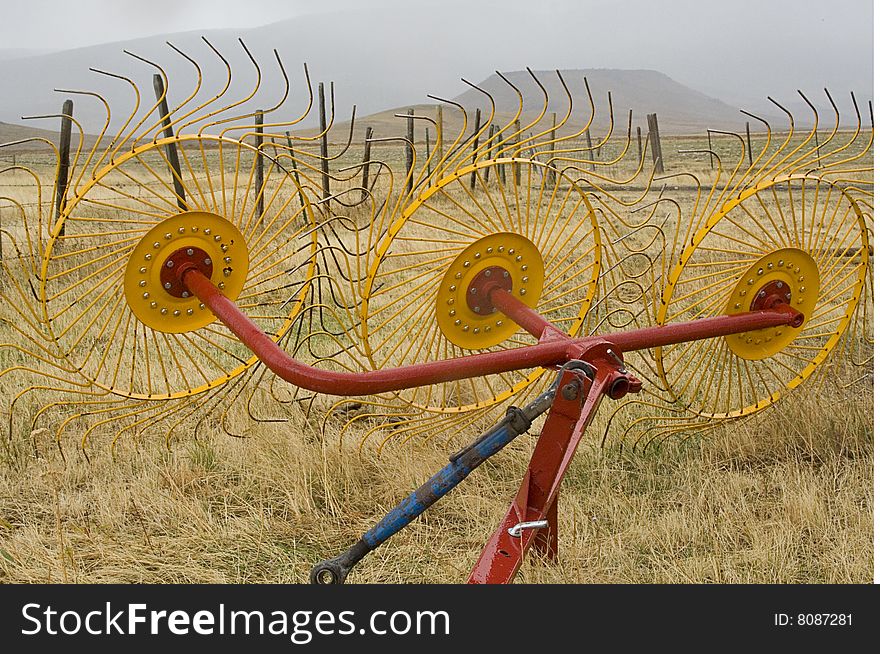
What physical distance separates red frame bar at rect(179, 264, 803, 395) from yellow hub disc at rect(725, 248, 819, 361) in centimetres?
35

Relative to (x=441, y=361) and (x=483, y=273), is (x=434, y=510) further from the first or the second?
(x=441, y=361)

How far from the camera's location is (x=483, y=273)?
10.3 feet

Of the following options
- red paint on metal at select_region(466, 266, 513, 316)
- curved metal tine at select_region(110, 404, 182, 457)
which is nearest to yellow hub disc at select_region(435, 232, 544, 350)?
red paint on metal at select_region(466, 266, 513, 316)

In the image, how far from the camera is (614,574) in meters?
2.83

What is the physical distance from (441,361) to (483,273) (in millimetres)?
941

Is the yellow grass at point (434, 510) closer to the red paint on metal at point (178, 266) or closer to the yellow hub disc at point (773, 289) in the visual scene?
the yellow hub disc at point (773, 289)

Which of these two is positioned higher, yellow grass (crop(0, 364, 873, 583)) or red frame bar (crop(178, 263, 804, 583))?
red frame bar (crop(178, 263, 804, 583))

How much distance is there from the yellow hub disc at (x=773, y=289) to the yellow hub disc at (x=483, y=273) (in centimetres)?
81

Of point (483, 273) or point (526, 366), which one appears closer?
point (526, 366)

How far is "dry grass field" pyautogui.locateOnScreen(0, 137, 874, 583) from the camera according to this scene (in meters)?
2.88

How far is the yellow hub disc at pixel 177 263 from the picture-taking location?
289 cm

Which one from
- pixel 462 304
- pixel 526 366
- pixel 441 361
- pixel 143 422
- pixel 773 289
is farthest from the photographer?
pixel 143 422

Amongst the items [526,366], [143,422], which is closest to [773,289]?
[526,366]

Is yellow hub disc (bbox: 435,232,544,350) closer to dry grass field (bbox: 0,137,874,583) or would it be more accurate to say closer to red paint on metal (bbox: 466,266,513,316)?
red paint on metal (bbox: 466,266,513,316)
